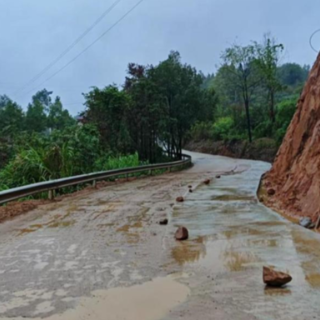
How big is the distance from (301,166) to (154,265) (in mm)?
6839

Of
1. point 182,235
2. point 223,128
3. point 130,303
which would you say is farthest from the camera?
point 223,128

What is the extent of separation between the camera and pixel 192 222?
8.68 metres

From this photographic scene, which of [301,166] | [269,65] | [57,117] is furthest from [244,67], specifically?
[301,166]

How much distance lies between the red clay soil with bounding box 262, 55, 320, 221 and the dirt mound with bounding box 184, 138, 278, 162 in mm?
30874

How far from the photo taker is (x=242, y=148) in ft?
168

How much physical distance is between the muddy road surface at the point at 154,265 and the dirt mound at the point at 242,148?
3689cm

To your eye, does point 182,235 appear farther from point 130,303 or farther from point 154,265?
point 130,303

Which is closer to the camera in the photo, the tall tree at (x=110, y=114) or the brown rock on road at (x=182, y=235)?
the brown rock on road at (x=182, y=235)

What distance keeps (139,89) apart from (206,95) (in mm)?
9571

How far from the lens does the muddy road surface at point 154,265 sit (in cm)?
405

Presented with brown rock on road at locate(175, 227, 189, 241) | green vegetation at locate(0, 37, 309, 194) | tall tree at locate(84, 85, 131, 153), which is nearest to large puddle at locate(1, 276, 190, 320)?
brown rock on road at locate(175, 227, 189, 241)

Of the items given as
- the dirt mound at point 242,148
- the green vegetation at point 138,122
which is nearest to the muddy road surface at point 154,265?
the green vegetation at point 138,122

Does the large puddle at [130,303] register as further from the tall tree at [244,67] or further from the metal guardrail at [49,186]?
the tall tree at [244,67]

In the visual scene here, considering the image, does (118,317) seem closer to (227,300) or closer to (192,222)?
(227,300)
